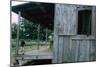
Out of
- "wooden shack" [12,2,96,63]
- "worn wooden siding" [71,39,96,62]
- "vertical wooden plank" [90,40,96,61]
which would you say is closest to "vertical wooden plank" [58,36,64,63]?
"wooden shack" [12,2,96,63]

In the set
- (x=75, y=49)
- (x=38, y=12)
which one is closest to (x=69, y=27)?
(x=75, y=49)

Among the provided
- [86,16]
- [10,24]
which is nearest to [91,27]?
[86,16]

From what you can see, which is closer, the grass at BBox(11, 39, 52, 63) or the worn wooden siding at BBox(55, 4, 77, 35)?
the grass at BBox(11, 39, 52, 63)

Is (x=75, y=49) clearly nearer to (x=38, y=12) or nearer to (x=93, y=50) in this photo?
(x=93, y=50)

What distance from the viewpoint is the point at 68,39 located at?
174 cm

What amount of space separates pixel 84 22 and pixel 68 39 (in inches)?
8.8

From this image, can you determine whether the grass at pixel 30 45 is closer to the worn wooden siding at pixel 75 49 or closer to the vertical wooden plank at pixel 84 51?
the worn wooden siding at pixel 75 49

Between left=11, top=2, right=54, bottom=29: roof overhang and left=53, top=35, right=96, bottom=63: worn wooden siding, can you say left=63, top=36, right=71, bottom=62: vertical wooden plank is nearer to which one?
left=53, top=35, right=96, bottom=63: worn wooden siding

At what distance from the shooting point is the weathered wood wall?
1709mm

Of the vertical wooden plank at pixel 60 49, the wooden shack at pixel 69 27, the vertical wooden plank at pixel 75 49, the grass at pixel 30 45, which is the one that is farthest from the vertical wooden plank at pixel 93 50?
the grass at pixel 30 45

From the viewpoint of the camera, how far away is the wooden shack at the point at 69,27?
5.50 feet

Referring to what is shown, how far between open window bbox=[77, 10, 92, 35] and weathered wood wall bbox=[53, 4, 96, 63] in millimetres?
37

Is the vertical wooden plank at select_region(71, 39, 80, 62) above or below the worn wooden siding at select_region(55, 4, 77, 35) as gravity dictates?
below

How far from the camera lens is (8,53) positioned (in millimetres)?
1586
